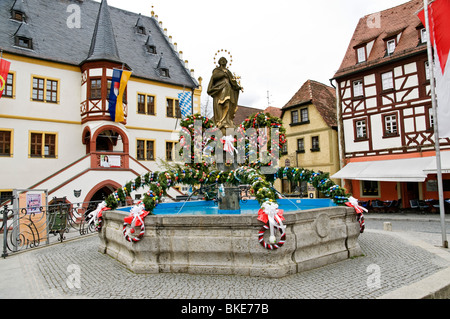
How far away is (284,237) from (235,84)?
5583mm

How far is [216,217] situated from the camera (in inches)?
225

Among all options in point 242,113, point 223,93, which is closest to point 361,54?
point 223,93

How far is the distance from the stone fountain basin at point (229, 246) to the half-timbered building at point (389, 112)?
13.9m

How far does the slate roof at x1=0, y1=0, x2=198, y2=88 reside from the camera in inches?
870

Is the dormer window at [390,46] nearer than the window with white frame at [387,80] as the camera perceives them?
No

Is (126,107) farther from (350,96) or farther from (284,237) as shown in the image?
(284,237)

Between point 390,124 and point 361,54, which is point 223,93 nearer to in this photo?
point 390,124

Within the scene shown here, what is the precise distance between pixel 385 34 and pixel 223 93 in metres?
18.4

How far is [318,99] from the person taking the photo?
28000 mm

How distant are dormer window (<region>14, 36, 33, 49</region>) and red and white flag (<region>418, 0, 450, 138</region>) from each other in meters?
22.5

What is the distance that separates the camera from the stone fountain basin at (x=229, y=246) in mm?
5594

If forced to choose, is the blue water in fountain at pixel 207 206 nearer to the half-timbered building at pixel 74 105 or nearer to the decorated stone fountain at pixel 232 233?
the decorated stone fountain at pixel 232 233

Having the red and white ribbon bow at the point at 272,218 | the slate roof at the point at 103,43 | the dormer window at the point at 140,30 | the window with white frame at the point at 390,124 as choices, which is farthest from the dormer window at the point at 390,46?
the dormer window at the point at 140,30

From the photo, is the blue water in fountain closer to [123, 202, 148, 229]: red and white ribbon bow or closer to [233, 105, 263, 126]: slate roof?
[123, 202, 148, 229]: red and white ribbon bow
